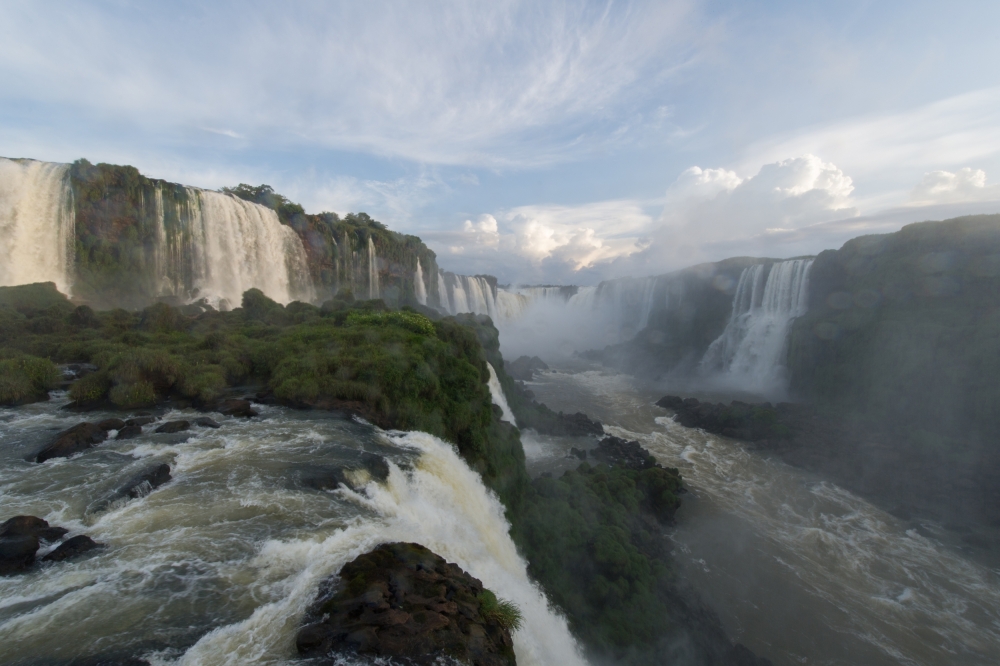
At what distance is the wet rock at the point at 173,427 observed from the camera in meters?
8.33

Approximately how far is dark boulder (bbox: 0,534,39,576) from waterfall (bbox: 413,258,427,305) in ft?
143

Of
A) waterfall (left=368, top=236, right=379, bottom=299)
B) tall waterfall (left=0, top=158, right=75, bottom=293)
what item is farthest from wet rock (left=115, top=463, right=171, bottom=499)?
waterfall (left=368, top=236, right=379, bottom=299)

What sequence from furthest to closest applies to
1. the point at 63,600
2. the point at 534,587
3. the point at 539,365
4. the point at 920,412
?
the point at 539,365
the point at 920,412
the point at 534,587
the point at 63,600

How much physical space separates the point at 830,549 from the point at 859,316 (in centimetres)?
2054

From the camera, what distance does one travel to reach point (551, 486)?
13453mm

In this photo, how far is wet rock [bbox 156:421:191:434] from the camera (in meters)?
8.33

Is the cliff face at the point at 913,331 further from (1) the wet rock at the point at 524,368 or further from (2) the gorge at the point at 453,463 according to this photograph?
(1) the wet rock at the point at 524,368

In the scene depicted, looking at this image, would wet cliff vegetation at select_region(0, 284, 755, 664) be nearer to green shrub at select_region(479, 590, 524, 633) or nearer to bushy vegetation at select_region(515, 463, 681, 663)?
bushy vegetation at select_region(515, 463, 681, 663)

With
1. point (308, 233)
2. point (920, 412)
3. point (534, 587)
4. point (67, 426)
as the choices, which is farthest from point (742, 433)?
point (308, 233)

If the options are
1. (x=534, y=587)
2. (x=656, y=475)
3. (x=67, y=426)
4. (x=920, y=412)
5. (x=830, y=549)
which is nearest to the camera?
(x=67, y=426)

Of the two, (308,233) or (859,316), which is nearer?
(859,316)

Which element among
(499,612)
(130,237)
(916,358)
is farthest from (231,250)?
(916,358)

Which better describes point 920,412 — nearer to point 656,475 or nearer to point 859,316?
point 859,316

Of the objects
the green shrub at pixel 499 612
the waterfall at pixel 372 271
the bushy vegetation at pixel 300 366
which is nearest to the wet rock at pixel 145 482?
the bushy vegetation at pixel 300 366
